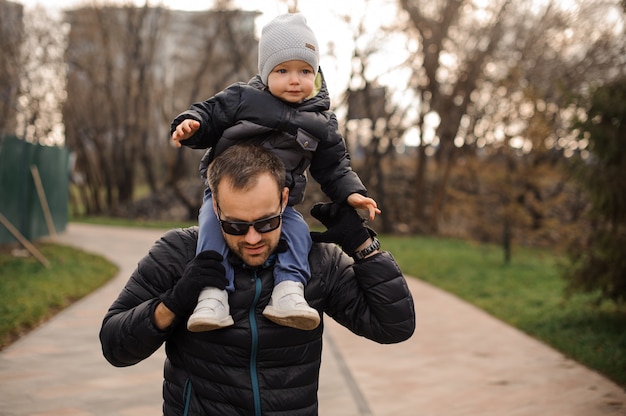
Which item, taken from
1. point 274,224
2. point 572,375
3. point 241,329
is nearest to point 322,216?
point 274,224

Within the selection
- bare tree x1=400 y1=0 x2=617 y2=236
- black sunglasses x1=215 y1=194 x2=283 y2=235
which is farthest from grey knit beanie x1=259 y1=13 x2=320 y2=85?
bare tree x1=400 y1=0 x2=617 y2=236

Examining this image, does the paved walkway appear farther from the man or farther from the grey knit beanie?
the grey knit beanie

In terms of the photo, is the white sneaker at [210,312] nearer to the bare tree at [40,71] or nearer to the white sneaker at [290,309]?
the white sneaker at [290,309]

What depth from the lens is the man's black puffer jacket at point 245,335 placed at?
2.46 meters

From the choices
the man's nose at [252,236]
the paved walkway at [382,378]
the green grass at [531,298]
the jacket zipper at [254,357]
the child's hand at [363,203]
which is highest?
the child's hand at [363,203]

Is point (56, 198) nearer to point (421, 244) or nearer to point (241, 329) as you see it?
point (421, 244)

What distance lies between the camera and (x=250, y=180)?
2.39m

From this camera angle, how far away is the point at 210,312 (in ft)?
7.57

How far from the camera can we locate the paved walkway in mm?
5551

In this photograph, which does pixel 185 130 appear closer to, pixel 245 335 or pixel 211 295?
pixel 211 295

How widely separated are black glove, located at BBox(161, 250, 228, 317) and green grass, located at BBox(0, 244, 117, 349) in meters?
5.13

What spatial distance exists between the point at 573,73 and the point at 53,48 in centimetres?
1621

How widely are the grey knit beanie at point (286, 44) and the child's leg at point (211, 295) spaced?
601 mm

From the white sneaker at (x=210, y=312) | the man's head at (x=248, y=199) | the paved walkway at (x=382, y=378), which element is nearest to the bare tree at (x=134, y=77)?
the paved walkway at (x=382, y=378)
